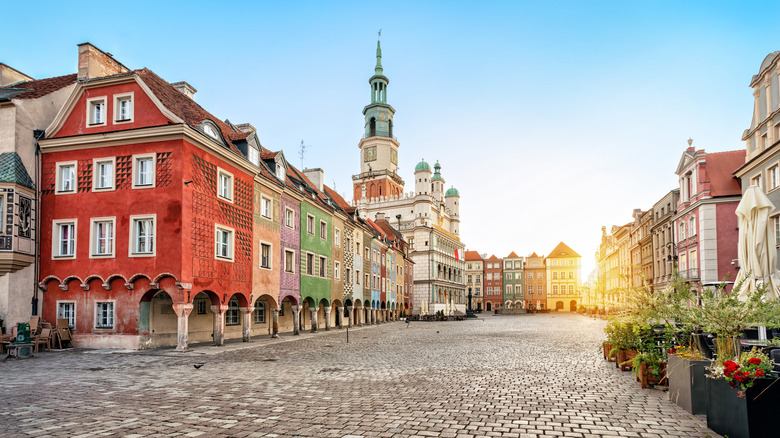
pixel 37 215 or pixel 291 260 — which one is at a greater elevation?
pixel 37 215

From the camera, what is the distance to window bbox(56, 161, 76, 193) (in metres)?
23.2

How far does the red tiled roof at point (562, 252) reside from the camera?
130m

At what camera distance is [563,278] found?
132 metres

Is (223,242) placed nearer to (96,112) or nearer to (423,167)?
(96,112)

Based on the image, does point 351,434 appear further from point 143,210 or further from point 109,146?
point 109,146

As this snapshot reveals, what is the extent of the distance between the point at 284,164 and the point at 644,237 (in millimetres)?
48161

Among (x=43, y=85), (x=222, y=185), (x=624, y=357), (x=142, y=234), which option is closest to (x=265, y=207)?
(x=222, y=185)

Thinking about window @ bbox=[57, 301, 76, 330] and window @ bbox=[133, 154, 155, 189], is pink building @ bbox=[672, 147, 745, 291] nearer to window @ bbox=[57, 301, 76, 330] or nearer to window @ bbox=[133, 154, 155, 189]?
window @ bbox=[133, 154, 155, 189]

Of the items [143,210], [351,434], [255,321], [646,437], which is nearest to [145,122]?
[143,210]

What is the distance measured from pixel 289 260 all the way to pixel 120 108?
12.4 meters

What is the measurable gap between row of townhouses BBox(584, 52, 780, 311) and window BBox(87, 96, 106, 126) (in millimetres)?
20737

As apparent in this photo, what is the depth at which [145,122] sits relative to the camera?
74.0 feet

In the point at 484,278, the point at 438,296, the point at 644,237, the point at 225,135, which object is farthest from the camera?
the point at 484,278

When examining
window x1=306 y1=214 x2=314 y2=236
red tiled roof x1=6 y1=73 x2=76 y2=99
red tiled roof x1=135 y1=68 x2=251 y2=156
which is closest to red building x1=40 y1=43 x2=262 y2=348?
red tiled roof x1=135 y1=68 x2=251 y2=156
